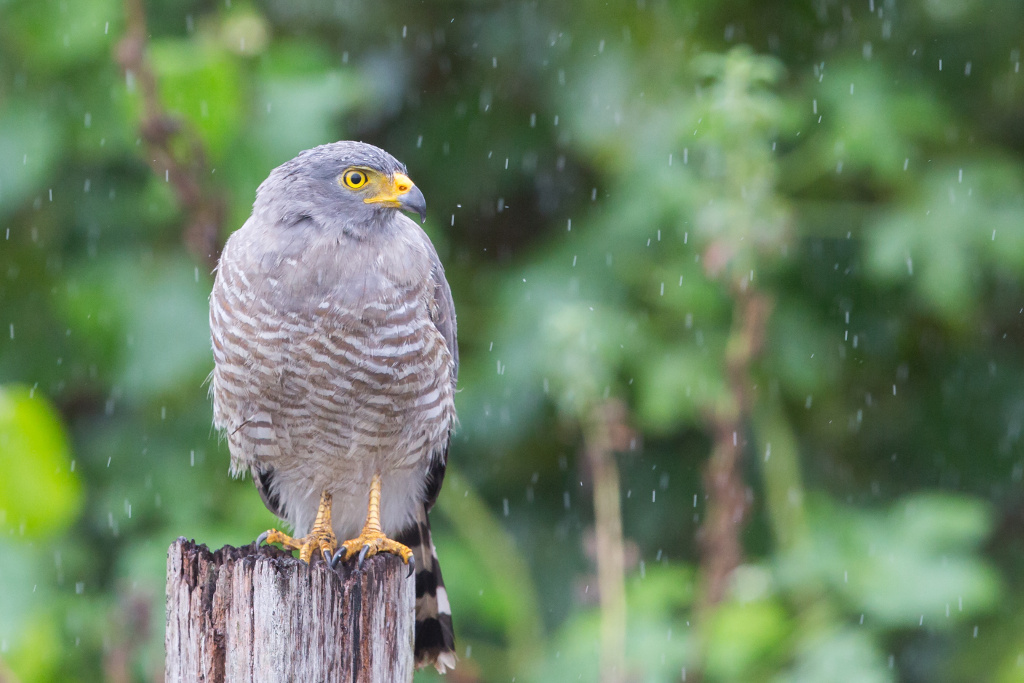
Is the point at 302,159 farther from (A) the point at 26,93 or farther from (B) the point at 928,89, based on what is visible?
(B) the point at 928,89

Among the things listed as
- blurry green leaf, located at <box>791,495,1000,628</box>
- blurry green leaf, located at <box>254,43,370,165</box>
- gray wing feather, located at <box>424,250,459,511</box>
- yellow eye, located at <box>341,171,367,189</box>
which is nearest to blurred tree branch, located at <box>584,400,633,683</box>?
gray wing feather, located at <box>424,250,459,511</box>

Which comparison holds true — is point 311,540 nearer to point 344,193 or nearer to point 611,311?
point 344,193

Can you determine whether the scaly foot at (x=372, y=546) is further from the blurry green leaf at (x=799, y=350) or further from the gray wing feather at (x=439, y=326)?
the blurry green leaf at (x=799, y=350)

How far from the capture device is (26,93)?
4.55 metres

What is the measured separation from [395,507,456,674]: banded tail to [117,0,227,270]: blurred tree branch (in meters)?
1.28

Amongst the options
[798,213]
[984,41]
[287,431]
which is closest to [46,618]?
[287,431]

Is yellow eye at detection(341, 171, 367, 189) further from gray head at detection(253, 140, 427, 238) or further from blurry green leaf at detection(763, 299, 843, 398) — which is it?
blurry green leaf at detection(763, 299, 843, 398)

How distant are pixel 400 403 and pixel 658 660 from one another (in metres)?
1.33

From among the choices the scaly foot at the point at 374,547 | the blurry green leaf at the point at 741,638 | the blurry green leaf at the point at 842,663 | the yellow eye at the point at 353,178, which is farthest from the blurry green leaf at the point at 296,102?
the blurry green leaf at the point at 842,663

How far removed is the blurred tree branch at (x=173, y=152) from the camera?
11.5 feet

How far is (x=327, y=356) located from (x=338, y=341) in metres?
0.05

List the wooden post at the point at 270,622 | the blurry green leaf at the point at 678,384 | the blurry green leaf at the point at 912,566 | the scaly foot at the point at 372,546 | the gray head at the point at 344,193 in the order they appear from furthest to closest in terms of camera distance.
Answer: the blurry green leaf at the point at 678,384, the blurry green leaf at the point at 912,566, the gray head at the point at 344,193, the scaly foot at the point at 372,546, the wooden post at the point at 270,622

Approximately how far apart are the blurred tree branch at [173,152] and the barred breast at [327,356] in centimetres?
78

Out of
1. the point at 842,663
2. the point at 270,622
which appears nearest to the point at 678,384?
the point at 842,663
